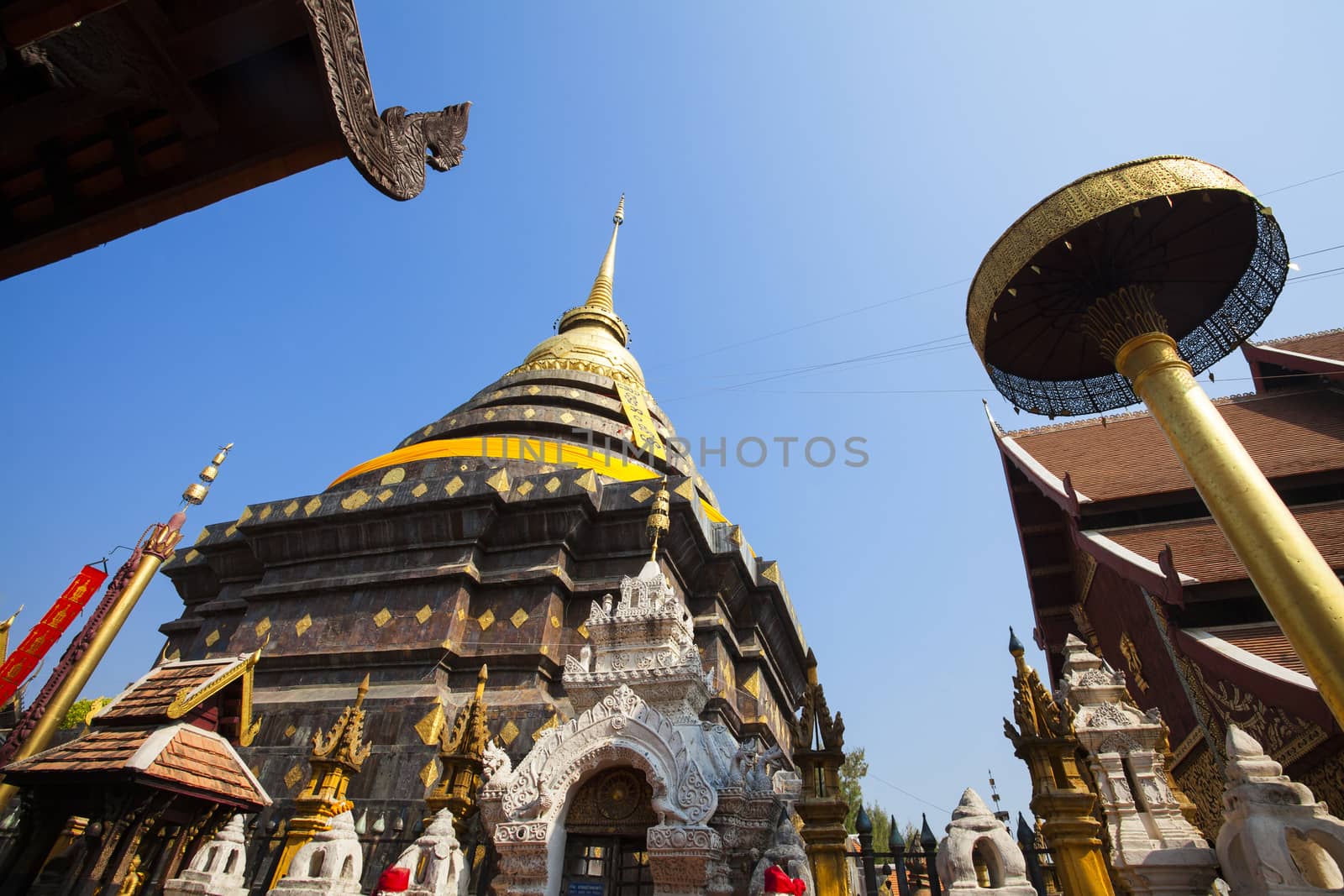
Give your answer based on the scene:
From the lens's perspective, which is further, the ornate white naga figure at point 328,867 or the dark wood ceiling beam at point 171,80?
the ornate white naga figure at point 328,867

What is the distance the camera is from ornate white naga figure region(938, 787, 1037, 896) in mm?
4555

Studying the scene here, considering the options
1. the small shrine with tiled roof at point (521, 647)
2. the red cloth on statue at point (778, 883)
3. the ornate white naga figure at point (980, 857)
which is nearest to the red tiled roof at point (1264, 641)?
the ornate white naga figure at point (980, 857)

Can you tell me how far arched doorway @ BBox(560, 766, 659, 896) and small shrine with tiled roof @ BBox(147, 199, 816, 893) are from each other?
19 mm

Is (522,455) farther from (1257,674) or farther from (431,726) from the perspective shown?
(1257,674)

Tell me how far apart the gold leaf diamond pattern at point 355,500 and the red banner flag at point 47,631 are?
11.6m

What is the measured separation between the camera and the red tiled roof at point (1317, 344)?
15.8 m

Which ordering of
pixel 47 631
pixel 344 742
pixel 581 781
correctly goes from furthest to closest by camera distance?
1. pixel 47 631
2. pixel 344 742
3. pixel 581 781

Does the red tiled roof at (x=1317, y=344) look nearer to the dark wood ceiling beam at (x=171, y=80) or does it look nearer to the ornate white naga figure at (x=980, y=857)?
the ornate white naga figure at (x=980, y=857)

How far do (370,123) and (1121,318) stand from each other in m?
9.12

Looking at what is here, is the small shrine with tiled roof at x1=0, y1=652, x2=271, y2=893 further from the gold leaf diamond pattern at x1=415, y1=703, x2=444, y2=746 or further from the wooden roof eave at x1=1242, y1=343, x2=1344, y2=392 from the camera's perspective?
the wooden roof eave at x1=1242, y1=343, x2=1344, y2=392

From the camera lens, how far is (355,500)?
12656mm

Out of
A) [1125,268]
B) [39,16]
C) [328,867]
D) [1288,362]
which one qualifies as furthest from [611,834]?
[1288,362]

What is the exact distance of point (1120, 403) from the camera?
1098cm

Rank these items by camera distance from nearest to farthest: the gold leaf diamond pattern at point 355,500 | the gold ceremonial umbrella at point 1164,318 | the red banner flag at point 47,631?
1. the gold ceremonial umbrella at point 1164,318
2. the gold leaf diamond pattern at point 355,500
3. the red banner flag at point 47,631
